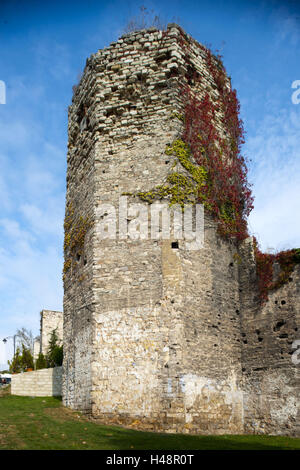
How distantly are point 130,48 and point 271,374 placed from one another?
30.8ft

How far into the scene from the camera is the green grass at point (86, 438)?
806 centimetres

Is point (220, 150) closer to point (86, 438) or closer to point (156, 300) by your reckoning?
point (156, 300)

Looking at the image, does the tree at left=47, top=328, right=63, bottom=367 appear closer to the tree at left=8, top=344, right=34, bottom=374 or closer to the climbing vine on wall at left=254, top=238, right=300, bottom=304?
the tree at left=8, top=344, right=34, bottom=374

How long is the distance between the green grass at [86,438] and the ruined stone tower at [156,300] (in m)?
0.70

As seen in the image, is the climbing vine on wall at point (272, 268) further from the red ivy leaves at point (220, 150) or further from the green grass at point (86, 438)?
the green grass at point (86, 438)

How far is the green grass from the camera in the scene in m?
8.06

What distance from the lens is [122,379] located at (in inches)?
427

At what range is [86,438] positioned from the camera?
28.2ft

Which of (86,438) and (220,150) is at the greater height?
(220,150)

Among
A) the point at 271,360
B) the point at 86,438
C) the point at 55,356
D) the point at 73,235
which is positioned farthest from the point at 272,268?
the point at 55,356

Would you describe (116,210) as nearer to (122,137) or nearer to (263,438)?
(122,137)

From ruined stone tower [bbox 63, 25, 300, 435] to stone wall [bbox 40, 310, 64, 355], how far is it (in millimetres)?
13263

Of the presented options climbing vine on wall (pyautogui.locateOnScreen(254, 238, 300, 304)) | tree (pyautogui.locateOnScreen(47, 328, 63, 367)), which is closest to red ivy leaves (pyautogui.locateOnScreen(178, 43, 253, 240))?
climbing vine on wall (pyautogui.locateOnScreen(254, 238, 300, 304))

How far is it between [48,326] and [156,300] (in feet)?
55.2
